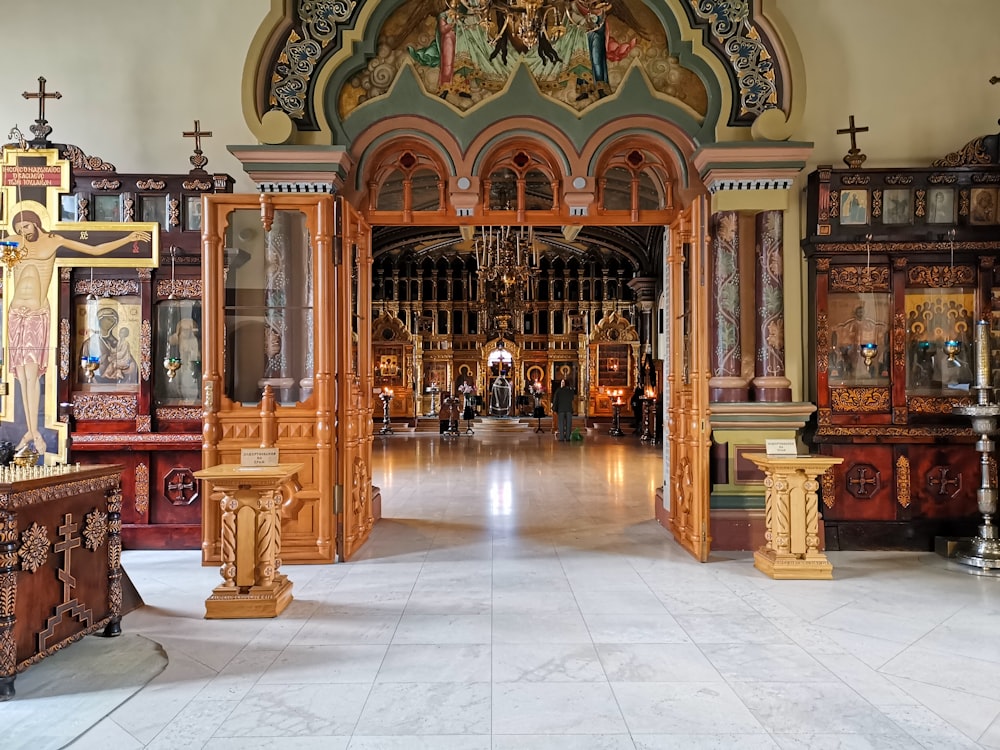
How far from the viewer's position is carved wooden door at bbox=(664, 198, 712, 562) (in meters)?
6.16

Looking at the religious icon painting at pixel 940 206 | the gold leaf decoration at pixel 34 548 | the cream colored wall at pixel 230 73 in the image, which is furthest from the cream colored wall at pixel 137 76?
the religious icon painting at pixel 940 206

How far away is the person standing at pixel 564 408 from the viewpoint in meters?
19.1

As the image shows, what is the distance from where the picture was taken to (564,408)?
19312mm

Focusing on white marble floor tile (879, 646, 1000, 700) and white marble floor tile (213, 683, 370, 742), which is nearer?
white marble floor tile (213, 683, 370, 742)

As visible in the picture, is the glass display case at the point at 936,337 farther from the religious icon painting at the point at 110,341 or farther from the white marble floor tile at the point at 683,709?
the religious icon painting at the point at 110,341

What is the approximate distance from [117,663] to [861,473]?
20.8ft

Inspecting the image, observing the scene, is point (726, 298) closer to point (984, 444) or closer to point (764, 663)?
point (984, 444)

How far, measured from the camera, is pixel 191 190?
271 inches

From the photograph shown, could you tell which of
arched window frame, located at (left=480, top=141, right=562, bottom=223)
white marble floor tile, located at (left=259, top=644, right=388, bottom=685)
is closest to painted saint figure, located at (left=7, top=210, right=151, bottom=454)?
arched window frame, located at (left=480, top=141, right=562, bottom=223)

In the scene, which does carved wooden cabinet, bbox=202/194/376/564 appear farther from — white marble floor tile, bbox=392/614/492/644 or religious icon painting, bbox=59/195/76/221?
white marble floor tile, bbox=392/614/492/644

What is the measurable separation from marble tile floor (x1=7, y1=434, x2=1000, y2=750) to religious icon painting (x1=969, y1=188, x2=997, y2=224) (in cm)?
329

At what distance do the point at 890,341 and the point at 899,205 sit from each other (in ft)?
4.30

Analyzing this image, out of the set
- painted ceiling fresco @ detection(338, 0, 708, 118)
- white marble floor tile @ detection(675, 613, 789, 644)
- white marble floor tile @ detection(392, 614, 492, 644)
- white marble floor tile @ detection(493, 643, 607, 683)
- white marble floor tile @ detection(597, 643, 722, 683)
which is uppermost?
painted ceiling fresco @ detection(338, 0, 708, 118)

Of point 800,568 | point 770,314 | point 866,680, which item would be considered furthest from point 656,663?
point 770,314
